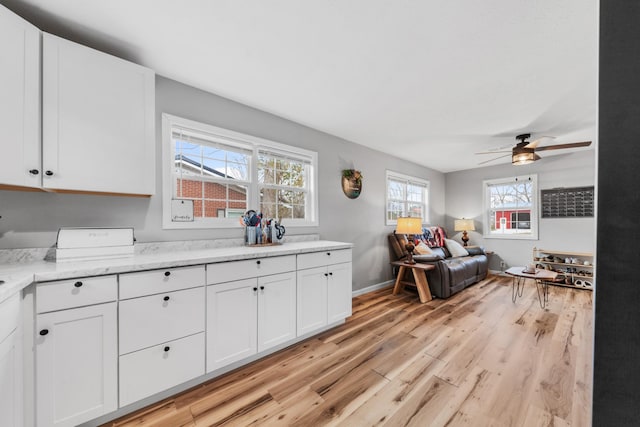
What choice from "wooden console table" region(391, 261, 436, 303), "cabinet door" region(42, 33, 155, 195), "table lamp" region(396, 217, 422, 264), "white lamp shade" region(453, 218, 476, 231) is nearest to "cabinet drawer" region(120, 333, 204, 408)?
"cabinet door" region(42, 33, 155, 195)

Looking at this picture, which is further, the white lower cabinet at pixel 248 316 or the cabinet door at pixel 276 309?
the cabinet door at pixel 276 309

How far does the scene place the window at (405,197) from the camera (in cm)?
470

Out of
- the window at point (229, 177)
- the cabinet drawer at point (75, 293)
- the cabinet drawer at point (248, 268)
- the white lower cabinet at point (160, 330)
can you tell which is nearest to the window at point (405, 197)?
the window at point (229, 177)

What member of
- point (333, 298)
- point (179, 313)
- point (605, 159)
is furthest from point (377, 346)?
point (605, 159)

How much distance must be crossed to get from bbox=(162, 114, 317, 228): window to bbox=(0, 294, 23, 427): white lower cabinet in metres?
1.10

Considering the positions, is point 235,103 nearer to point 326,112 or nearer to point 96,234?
point 326,112

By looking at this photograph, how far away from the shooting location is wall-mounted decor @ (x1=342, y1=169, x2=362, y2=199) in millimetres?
3684

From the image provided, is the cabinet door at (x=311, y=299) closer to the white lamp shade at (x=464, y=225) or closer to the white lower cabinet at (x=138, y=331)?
the white lower cabinet at (x=138, y=331)

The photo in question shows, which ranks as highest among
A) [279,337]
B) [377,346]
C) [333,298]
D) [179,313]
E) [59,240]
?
[59,240]

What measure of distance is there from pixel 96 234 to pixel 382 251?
3816 millimetres

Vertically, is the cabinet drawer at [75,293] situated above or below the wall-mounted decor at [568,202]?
below

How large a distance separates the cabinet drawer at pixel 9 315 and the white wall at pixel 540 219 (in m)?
6.74

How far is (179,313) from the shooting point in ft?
5.47

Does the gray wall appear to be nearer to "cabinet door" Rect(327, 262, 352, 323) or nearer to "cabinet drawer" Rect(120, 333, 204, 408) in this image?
"cabinet door" Rect(327, 262, 352, 323)
